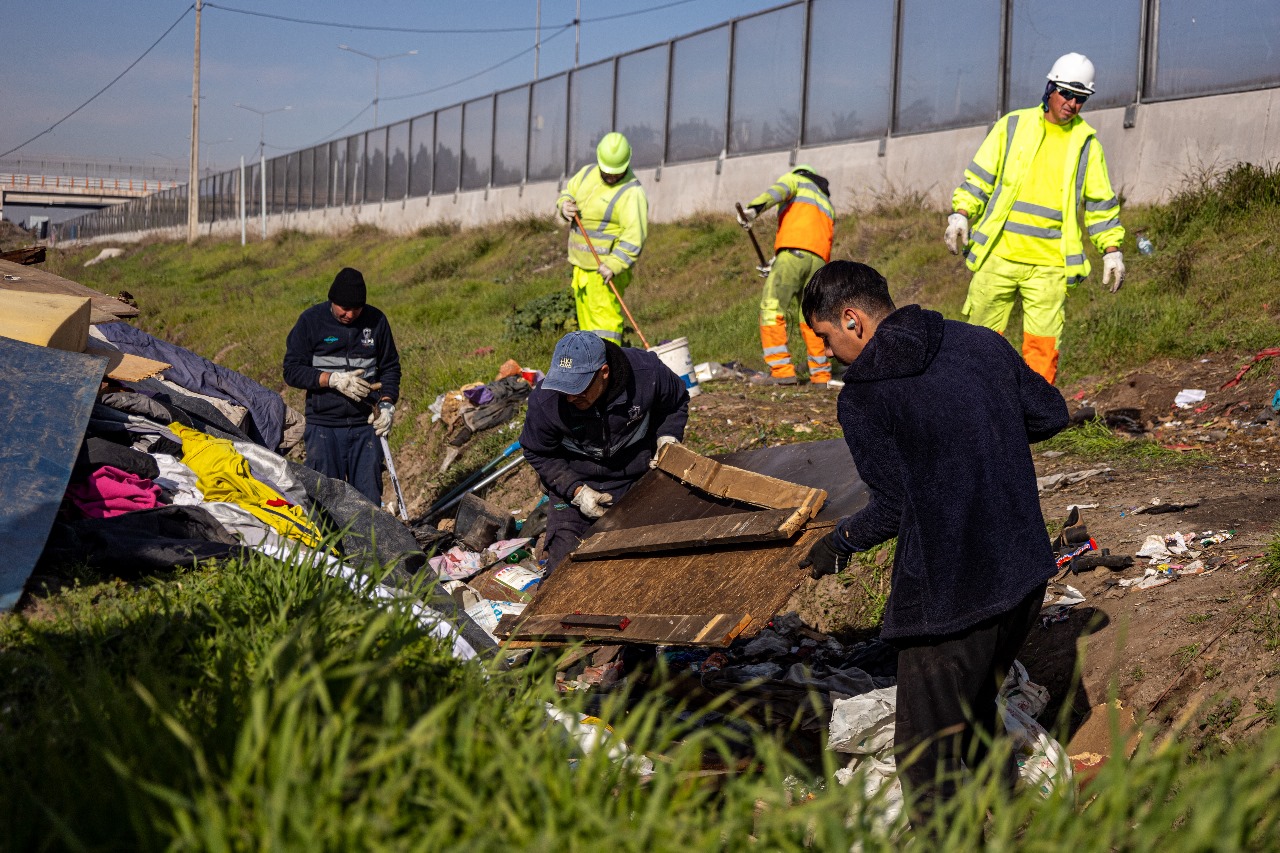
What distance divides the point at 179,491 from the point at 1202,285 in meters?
7.51

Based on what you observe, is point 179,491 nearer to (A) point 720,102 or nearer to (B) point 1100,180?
(B) point 1100,180

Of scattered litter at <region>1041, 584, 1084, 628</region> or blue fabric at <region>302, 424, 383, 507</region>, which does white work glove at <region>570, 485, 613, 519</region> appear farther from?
blue fabric at <region>302, 424, 383, 507</region>

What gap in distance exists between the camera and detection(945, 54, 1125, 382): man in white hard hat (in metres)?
6.53

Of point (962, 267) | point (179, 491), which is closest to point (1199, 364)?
point (962, 267)

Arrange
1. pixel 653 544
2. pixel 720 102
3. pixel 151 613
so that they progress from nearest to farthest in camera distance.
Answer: pixel 151 613, pixel 653 544, pixel 720 102

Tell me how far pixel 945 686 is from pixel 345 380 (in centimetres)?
481

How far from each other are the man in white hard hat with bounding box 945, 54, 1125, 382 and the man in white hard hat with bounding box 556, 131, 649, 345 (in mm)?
2874

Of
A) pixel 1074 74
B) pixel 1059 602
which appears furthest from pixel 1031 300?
pixel 1059 602

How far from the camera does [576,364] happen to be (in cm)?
474

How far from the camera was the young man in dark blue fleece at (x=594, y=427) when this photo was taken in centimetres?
484

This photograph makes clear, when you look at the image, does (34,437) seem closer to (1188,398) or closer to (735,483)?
(735,483)

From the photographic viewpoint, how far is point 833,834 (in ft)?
5.51

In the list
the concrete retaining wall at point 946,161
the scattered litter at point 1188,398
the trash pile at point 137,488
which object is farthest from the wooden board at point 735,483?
the concrete retaining wall at point 946,161

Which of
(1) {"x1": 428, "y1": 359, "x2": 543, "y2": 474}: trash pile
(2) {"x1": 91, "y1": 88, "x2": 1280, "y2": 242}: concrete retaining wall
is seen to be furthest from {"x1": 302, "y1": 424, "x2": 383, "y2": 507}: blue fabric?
(2) {"x1": 91, "y1": 88, "x2": 1280, "y2": 242}: concrete retaining wall
